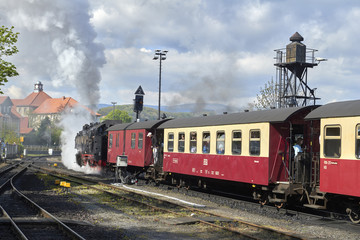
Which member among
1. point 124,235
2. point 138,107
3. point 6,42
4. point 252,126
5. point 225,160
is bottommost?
point 124,235

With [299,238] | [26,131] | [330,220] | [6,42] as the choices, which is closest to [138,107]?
[6,42]

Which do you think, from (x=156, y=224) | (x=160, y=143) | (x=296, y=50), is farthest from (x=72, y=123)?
(x=156, y=224)

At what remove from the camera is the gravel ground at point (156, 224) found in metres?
11.0

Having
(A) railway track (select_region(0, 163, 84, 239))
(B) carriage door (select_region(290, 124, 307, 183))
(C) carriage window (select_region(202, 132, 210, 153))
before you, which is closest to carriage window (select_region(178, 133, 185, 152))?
(C) carriage window (select_region(202, 132, 210, 153))

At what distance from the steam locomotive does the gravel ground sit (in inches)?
38.8

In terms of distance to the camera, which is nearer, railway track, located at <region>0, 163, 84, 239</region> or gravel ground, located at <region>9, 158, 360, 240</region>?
railway track, located at <region>0, 163, 84, 239</region>

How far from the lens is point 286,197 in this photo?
47.9 feet

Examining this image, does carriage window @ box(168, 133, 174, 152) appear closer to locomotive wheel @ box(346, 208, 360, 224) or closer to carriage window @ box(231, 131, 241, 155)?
carriage window @ box(231, 131, 241, 155)

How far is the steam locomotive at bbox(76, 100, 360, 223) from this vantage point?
493 inches

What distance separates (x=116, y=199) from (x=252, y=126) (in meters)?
6.25

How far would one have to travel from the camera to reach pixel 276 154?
15117 millimetres

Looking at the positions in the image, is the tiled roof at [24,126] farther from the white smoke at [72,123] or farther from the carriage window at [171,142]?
the carriage window at [171,142]

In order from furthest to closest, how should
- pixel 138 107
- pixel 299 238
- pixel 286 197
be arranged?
1. pixel 138 107
2. pixel 286 197
3. pixel 299 238

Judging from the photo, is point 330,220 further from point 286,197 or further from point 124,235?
point 124,235
